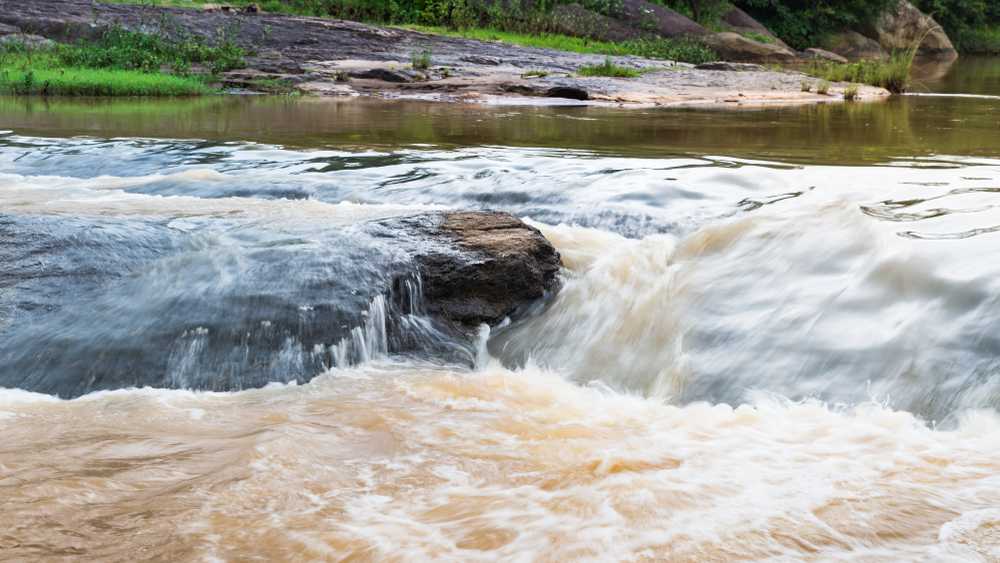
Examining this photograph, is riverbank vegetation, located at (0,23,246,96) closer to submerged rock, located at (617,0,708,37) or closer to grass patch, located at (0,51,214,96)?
grass patch, located at (0,51,214,96)

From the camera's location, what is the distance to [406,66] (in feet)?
62.3

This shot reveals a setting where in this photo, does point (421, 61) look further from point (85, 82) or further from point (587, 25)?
point (587, 25)

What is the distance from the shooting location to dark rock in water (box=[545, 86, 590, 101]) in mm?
15148

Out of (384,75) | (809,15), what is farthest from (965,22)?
(384,75)

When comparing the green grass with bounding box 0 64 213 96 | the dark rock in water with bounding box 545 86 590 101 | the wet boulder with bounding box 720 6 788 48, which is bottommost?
the green grass with bounding box 0 64 213 96

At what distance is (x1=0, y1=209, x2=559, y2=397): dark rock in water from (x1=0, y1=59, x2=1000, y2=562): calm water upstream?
0.06 feet

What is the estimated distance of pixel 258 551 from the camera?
2.66 meters

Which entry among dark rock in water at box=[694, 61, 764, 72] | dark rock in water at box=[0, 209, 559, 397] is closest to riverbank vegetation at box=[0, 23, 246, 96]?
dark rock in water at box=[694, 61, 764, 72]

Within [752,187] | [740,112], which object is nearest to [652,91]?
[740,112]

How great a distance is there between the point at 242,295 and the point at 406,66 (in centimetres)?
1493

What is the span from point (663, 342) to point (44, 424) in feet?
8.82

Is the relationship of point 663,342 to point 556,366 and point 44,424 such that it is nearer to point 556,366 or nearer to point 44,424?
point 556,366

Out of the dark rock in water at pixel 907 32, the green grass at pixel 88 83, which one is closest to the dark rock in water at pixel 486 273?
the green grass at pixel 88 83

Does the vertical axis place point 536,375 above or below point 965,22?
below
